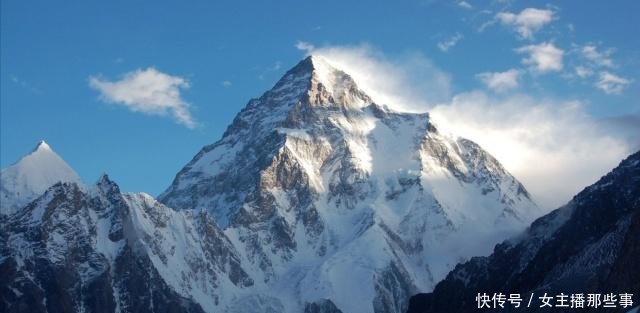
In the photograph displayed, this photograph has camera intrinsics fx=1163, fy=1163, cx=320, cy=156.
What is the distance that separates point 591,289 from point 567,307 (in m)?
5.37

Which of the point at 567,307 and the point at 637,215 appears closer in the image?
the point at 637,215

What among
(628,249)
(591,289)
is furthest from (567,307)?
(628,249)

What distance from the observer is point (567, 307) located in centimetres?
19638

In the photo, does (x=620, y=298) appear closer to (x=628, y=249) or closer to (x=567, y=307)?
(x=628, y=249)

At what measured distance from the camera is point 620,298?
15475 centimetres

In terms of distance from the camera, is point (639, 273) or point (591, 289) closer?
point (639, 273)

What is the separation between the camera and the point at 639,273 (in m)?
160

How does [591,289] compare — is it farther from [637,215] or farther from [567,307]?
[637,215]

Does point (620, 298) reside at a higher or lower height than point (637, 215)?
lower

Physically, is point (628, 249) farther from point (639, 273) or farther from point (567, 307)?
point (567, 307)

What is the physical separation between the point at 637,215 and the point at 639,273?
7966 mm

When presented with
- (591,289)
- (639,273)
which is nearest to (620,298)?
(639,273)

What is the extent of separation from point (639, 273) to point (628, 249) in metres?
4.57

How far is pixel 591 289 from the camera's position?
636 feet
